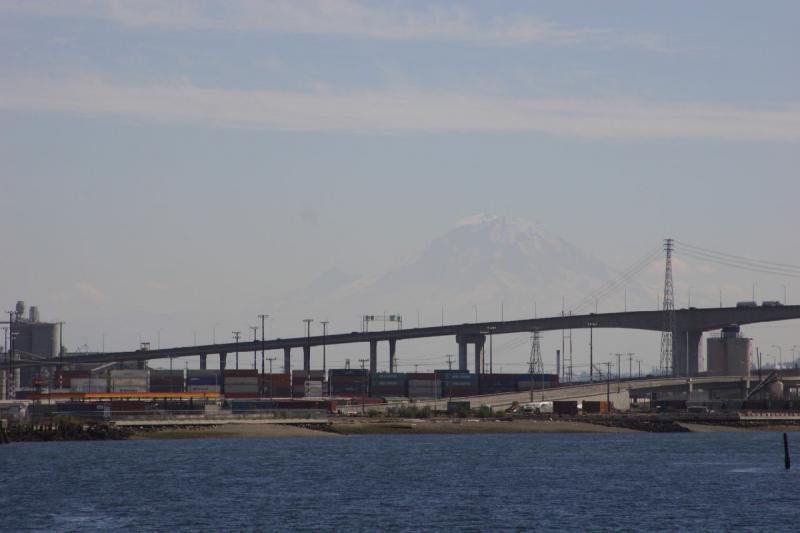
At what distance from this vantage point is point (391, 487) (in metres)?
93.3

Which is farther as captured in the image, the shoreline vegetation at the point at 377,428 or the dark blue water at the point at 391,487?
the shoreline vegetation at the point at 377,428

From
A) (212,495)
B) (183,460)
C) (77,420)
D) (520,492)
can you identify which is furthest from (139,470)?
(77,420)

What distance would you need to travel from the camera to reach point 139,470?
10600 cm

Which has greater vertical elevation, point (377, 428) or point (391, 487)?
point (377, 428)

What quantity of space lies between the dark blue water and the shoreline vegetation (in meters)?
3.58

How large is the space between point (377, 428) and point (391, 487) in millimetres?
68969

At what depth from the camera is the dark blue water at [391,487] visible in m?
75.6

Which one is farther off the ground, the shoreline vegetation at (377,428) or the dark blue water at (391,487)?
the shoreline vegetation at (377,428)

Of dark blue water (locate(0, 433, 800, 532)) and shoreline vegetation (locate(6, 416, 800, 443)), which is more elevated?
shoreline vegetation (locate(6, 416, 800, 443))

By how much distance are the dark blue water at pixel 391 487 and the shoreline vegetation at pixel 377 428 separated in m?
3.58

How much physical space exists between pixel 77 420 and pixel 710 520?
3371 inches

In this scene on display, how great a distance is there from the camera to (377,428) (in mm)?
162125

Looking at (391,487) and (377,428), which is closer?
(391,487)

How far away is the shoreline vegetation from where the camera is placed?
464 ft
